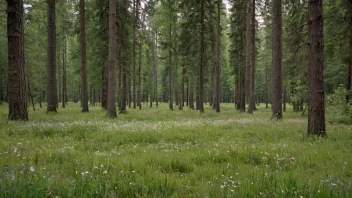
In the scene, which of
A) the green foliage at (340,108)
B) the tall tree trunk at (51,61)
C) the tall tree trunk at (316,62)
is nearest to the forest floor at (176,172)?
the tall tree trunk at (316,62)

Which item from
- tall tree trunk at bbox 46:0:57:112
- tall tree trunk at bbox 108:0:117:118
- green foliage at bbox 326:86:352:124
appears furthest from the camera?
tall tree trunk at bbox 46:0:57:112

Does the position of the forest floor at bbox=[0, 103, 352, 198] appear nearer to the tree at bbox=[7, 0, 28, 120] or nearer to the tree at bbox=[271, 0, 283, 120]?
the tree at bbox=[7, 0, 28, 120]

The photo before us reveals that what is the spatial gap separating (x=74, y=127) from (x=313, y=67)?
9.20 m

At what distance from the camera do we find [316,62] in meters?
8.16

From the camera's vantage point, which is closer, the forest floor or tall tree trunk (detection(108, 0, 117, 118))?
the forest floor

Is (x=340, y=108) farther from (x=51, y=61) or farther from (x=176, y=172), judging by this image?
(x=51, y=61)

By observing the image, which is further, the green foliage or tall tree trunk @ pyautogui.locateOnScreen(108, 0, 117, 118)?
tall tree trunk @ pyautogui.locateOnScreen(108, 0, 117, 118)

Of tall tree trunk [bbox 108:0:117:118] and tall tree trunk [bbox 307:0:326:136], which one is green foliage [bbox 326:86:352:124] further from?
tall tree trunk [bbox 108:0:117:118]

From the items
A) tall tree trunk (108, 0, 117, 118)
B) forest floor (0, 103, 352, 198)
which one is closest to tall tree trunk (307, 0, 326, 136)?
forest floor (0, 103, 352, 198)

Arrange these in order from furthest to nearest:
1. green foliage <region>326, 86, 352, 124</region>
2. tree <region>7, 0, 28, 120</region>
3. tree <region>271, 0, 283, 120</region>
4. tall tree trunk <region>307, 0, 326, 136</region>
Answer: tree <region>271, 0, 283, 120</region>, green foliage <region>326, 86, 352, 124</region>, tree <region>7, 0, 28, 120</region>, tall tree trunk <region>307, 0, 326, 136</region>

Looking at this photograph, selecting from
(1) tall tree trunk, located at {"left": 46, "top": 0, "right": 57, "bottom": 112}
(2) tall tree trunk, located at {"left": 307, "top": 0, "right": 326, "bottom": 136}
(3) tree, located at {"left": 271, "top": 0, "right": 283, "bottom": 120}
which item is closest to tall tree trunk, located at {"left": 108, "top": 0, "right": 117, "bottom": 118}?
(1) tall tree trunk, located at {"left": 46, "top": 0, "right": 57, "bottom": 112}

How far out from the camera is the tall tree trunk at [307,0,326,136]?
808 centimetres

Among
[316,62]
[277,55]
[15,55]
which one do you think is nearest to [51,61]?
[15,55]

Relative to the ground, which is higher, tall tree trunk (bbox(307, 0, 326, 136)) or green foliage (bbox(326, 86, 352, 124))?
tall tree trunk (bbox(307, 0, 326, 136))
